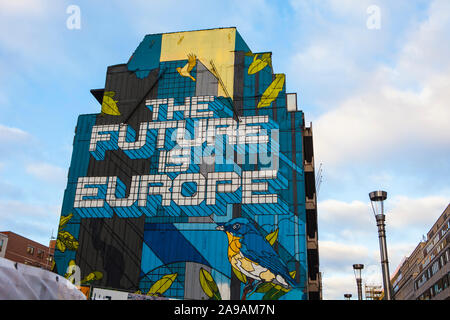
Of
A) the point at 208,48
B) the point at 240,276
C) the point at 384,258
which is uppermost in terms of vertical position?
the point at 208,48

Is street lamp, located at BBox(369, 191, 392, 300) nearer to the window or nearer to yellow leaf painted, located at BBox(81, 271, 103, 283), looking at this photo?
yellow leaf painted, located at BBox(81, 271, 103, 283)

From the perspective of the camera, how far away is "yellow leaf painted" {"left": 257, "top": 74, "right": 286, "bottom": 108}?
37.6 metres

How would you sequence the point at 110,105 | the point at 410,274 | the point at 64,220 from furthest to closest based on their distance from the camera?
the point at 410,274, the point at 110,105, the point at 64,220

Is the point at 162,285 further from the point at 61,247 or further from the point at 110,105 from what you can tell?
the point at 110,105

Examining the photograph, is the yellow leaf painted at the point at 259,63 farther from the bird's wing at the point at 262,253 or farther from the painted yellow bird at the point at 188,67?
the bird's wing at the point at 262,253

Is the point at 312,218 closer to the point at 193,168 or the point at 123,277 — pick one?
the point at 193,168

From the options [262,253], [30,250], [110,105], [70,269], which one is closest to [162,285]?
[262,253]

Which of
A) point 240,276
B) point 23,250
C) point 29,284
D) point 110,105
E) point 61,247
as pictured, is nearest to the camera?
point 29,284

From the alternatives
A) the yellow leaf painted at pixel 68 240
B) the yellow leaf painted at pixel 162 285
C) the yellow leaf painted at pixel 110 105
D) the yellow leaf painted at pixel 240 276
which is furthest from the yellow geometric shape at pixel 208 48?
the yellow leaf painted at pixel 68 240

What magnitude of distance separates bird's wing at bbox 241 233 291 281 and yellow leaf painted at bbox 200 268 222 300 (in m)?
3.24

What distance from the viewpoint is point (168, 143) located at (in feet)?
124

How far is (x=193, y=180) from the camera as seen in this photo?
36219 mm

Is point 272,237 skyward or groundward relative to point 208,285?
skyward

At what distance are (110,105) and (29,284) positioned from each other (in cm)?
3488
